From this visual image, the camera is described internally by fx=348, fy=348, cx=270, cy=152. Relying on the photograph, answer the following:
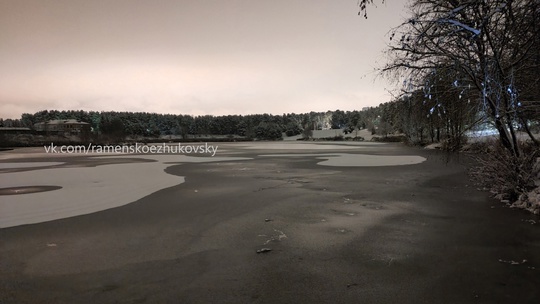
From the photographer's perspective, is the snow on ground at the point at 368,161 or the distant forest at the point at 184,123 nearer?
the snow on ground at the point at 368,161

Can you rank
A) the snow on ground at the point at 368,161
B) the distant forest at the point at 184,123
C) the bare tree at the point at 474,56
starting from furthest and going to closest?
1. the distant forest at the point at 184,123
2. the snow on ground at the point at 368,161
3. the bare tree at the point at 474,56

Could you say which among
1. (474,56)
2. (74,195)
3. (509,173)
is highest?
(474,56)

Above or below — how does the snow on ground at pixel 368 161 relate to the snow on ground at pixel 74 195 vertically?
above

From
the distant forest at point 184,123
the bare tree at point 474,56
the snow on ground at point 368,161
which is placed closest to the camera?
the bare tree at point 474,56

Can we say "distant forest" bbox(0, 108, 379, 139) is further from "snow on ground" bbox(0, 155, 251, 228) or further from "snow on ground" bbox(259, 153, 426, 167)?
"snow on ground" bbox(0, 155, 251, 228)

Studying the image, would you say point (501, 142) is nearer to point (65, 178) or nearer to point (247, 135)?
point (65, 178)

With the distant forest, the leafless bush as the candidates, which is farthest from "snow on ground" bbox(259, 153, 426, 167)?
the distant forest

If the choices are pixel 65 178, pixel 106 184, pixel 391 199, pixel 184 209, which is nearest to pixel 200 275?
pixel 184 209

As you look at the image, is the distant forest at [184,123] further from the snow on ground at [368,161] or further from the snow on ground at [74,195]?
the snow on ground at [74,195]

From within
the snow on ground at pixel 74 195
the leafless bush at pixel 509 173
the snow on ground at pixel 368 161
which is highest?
the leafless bush at pixel 509 173

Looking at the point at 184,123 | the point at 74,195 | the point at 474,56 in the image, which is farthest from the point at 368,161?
the point at 184,123

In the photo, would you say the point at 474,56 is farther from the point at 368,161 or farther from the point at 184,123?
the point at 184,123

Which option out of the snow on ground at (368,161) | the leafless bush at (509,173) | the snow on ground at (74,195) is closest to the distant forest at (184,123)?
the snow on ground at (368,161)

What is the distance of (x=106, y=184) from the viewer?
498 inches
